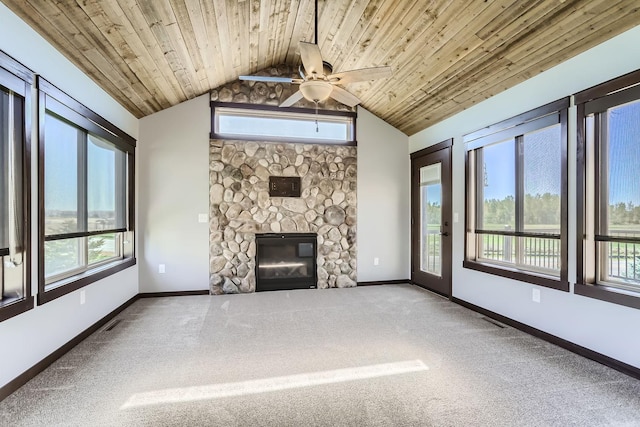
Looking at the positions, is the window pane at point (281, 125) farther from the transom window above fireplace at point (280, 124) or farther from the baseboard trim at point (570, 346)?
the baseboard trim at point (570, 346)

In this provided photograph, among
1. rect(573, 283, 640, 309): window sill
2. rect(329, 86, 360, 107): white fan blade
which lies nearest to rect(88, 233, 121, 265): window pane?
rect(329, 86, 360, 107): white fan blade

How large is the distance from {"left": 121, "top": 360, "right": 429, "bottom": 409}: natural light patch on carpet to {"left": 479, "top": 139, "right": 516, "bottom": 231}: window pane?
2.08 m

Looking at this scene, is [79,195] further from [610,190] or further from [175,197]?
[610,190]

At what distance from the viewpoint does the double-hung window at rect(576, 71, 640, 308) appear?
2396 millimetres

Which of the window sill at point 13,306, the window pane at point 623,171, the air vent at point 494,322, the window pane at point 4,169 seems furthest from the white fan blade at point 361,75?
the window sill at point 13,306

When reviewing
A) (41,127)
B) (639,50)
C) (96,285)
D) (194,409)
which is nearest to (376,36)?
(639,50)

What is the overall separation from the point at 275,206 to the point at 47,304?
294 centimetres

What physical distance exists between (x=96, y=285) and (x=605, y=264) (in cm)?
477

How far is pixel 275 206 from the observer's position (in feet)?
16.1

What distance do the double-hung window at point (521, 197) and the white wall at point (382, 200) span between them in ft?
4.64

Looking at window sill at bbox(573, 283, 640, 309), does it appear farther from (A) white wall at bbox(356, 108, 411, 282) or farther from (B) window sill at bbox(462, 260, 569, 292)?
(A) white wall at bbox(356, 108, 411, 282)

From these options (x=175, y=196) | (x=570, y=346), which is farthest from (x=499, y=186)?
(x=175, y=196)

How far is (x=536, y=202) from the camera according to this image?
3256 mm

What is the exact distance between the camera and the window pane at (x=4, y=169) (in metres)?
2.12
